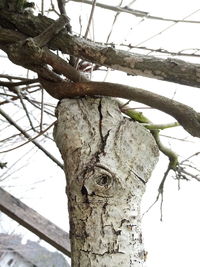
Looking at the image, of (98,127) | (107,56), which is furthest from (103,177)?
(107,56)

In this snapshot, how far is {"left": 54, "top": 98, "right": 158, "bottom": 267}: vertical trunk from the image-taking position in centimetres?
51

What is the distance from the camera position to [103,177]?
21.3 inches

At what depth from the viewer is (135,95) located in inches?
25.1

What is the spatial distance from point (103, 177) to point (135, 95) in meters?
0.18

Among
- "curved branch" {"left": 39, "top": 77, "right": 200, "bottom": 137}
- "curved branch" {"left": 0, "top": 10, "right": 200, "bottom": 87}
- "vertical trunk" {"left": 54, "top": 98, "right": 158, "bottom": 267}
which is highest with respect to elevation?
"curved branch" {"left": 0, "top": 10, "right": 200, "bottom": 87}

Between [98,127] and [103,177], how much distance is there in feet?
0.37

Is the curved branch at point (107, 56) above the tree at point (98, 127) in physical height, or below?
above

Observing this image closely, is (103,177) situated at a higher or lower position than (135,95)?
lower

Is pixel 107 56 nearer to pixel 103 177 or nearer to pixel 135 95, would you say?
pixel 135 95

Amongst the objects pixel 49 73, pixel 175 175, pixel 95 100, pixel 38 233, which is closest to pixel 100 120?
pixel 95 100

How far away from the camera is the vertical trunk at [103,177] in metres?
0.51

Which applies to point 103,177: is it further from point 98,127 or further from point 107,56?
point 107,56

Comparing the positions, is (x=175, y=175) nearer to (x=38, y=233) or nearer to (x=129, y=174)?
(x=129, y=174)

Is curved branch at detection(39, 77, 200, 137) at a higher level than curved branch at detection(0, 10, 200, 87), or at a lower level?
lower
